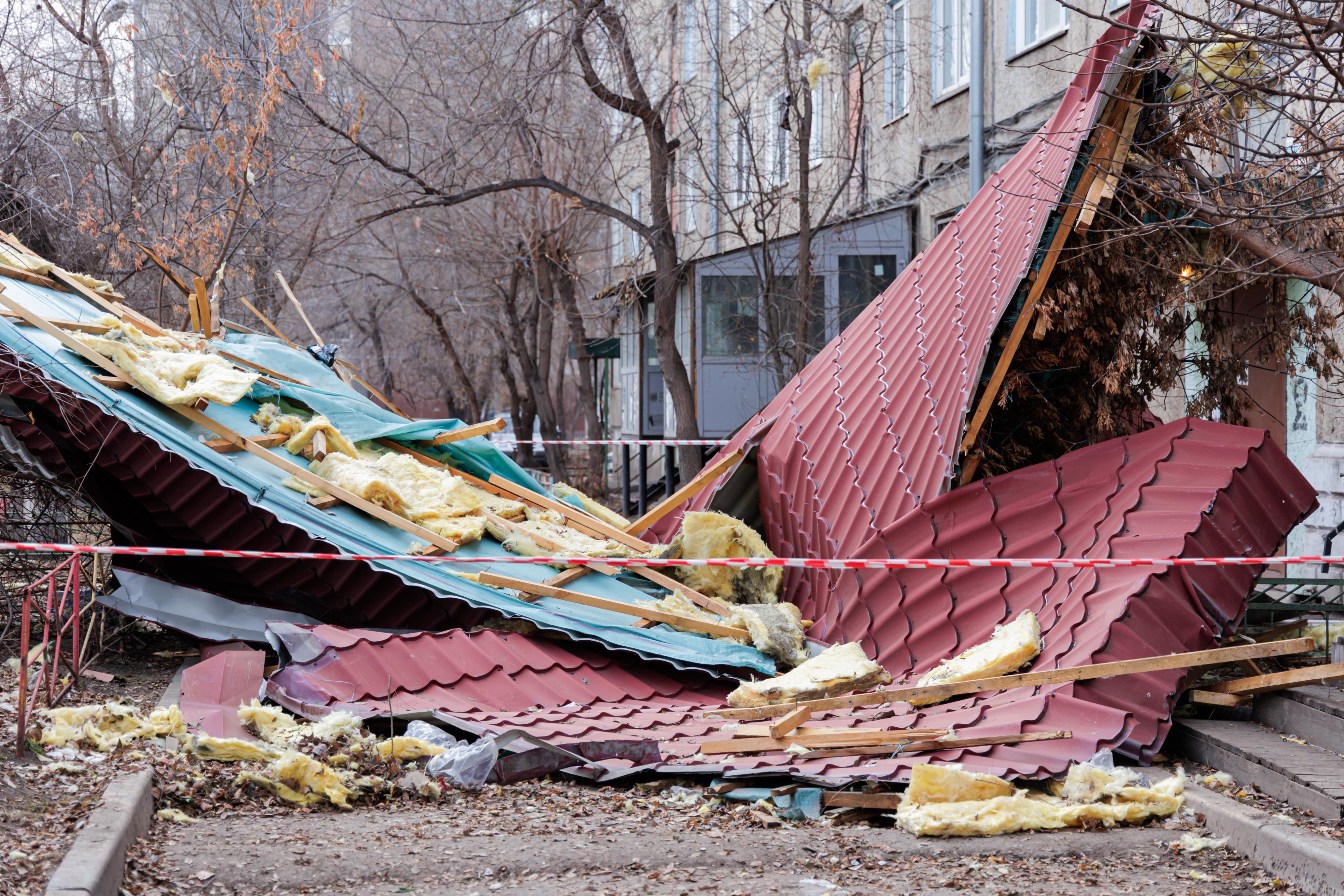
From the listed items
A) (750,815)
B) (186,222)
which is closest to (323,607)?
(750,815)

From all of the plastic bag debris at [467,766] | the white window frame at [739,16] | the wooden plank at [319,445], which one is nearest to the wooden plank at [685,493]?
the wooden plank at [319,445]

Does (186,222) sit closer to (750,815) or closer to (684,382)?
(684,382)

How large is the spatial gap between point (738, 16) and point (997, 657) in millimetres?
11349

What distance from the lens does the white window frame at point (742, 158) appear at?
518 inches

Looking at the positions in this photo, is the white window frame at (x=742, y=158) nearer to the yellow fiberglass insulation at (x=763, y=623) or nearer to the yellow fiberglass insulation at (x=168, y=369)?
the yellow fiberglass insulation at (x=763, y=623)

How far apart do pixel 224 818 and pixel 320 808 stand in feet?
1.35

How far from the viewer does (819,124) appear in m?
16.6

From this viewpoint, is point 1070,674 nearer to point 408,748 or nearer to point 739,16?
point 408,748

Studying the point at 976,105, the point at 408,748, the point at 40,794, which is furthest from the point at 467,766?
the point at 976,105

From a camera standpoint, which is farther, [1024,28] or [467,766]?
[1024,28]

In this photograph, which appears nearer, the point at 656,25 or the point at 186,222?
the point at 186,222

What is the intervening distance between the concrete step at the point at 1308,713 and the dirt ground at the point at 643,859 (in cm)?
105

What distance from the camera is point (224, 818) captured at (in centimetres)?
487

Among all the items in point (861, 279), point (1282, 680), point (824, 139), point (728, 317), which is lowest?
point (1282, 680)
